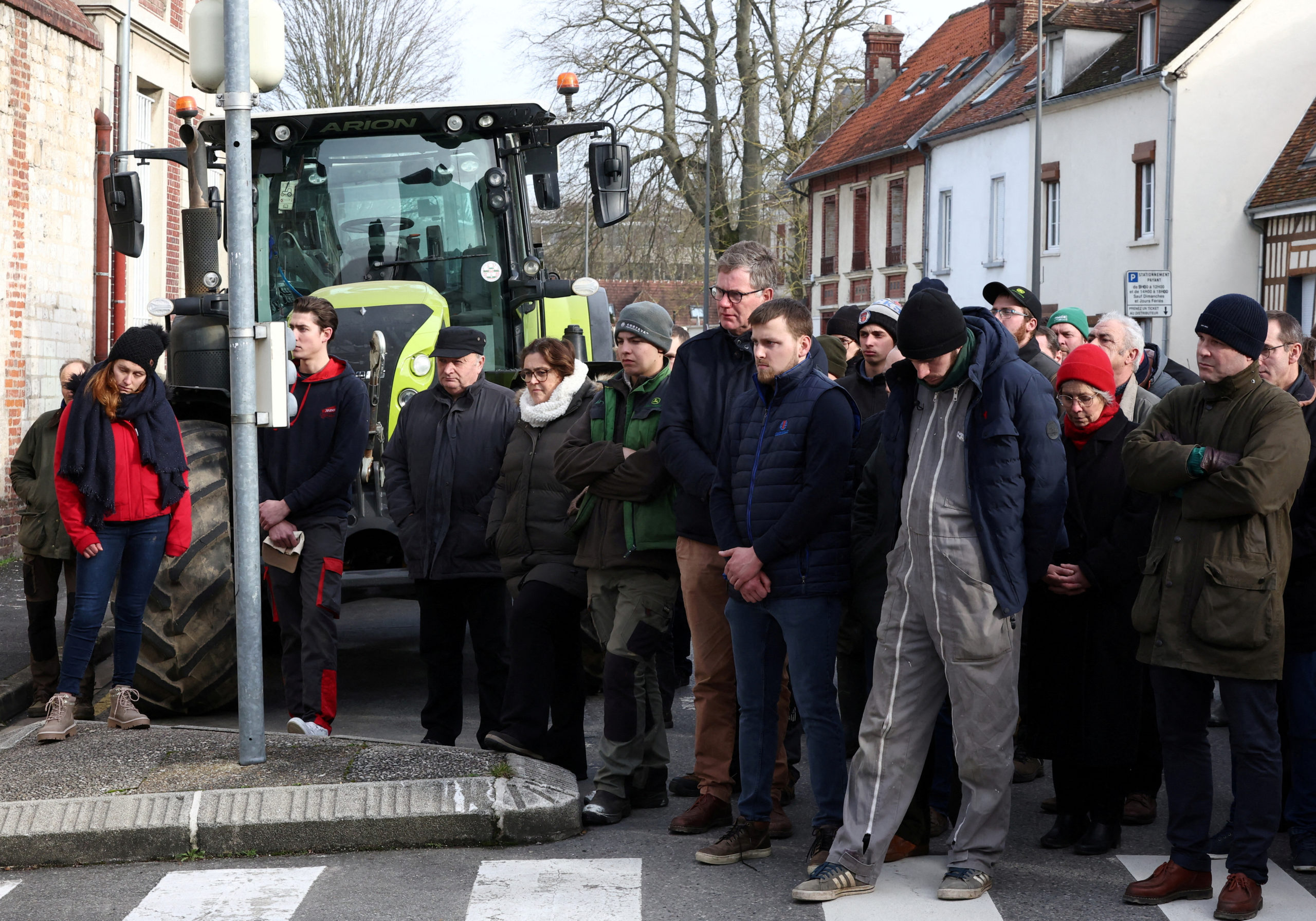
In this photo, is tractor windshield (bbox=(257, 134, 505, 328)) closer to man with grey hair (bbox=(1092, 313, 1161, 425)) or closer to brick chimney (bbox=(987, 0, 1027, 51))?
man with grey hair (bbox=(1092, 313, 1161, 425))

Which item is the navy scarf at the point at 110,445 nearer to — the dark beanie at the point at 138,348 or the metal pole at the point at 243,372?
the dark beanie at the point at 138,348

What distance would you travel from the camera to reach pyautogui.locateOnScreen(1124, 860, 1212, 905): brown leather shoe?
5.11 meters

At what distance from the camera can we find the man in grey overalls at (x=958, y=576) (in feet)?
16.9

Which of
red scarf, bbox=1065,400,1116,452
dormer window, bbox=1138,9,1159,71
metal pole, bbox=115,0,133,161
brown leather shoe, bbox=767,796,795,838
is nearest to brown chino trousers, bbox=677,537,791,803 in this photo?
brown leather shoe, bbox=767,796,795,838

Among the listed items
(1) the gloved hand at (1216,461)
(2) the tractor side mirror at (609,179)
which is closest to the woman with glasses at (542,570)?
(2) the tractor side mirror at (609,179)

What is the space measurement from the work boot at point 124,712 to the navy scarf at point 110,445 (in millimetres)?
756

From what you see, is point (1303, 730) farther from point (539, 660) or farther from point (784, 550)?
point (539, 660)

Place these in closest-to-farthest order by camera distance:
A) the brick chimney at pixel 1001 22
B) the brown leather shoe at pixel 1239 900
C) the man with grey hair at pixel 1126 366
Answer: the brown leather shoe at pixel 1239 900, the man with grey hair at pixel 1126 366, the brick chimney at pixel 1001 22

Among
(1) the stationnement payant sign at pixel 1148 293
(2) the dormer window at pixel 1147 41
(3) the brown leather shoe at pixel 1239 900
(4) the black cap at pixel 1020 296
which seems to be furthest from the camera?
(2) the dormer window at pixel 1147 41

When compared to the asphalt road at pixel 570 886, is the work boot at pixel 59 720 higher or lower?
higher

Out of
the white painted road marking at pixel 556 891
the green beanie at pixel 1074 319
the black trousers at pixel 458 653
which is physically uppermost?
the green beanie at pixel 1074 319

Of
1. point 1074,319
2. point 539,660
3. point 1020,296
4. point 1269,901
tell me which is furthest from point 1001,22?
point 1269,901

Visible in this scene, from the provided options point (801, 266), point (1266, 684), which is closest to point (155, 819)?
point (1266, 684)

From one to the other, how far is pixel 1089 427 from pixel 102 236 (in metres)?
12.5
